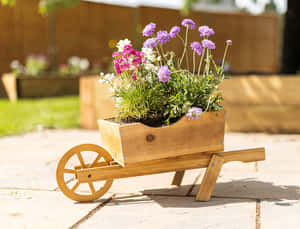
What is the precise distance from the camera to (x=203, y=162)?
2.62 m

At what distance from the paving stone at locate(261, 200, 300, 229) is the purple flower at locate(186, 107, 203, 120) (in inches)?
26.5

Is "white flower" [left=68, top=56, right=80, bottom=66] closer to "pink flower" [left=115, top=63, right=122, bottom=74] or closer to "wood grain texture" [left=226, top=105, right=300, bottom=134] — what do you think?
"wood grain texture" [left=226, top=105, right=300, bottom=134]

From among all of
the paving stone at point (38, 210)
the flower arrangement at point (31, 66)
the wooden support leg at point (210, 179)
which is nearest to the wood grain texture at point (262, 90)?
the wooden support leg at point (210, 179)

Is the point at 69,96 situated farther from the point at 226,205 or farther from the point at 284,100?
the point at 226,205

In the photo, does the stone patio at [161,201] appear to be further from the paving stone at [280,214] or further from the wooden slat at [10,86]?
the wooden slat at [10,86]

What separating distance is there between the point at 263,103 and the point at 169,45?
16.4ft

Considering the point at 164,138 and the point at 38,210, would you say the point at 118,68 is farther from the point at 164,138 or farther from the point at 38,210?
the point at 38,210

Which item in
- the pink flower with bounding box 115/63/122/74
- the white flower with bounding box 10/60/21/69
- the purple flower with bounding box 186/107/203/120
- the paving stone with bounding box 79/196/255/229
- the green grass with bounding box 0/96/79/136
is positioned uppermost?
the pink flower with bounding box 115/63/122/74

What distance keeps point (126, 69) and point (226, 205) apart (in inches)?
42.0

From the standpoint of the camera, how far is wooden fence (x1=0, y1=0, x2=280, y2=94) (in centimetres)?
1041

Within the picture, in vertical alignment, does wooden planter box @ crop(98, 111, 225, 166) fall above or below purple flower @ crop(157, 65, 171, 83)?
below

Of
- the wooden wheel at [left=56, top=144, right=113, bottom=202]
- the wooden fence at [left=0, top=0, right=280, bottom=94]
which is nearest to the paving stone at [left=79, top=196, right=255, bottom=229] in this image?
the wooden wheel at [left=56, top=144, right=113, bottom=202]

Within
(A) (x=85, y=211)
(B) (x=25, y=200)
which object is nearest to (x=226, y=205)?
(A) (x=85, y=211)

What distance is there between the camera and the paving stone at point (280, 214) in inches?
83.0
